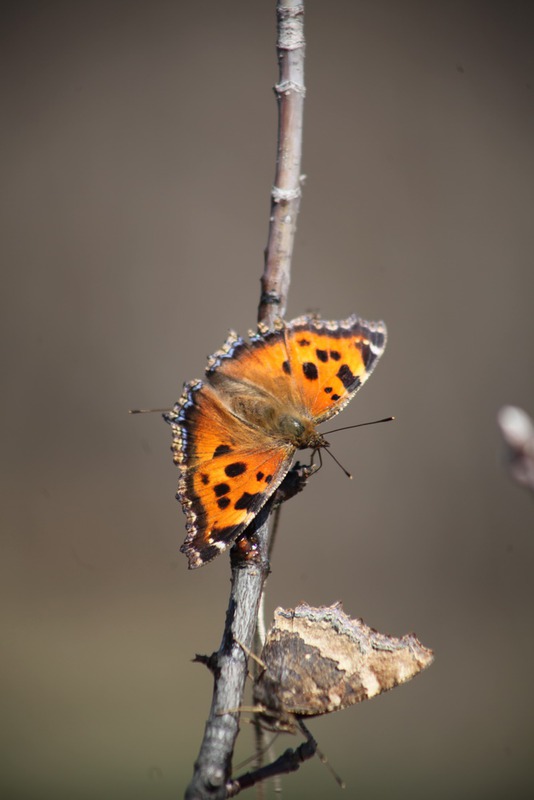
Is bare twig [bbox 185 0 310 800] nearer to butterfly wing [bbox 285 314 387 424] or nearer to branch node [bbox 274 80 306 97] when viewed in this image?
branch node [bbox 274 80 306 97]

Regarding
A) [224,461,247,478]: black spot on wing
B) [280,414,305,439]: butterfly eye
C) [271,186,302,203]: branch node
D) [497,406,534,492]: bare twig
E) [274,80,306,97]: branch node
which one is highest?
[274,80,306,97]: branch node

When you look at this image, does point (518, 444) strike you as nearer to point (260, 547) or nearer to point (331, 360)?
point (260, 547)

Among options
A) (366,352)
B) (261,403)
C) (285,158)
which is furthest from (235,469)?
(285,158)

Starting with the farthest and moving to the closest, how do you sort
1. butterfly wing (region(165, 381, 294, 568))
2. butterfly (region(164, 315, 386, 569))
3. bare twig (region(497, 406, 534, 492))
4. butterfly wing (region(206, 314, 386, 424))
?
butterfly wing (region(206, 314, 386, 424))
butterfly (region(164, 315, 386, 569))
butterfly wing (region(165, 381, 294, 568))
bare twig (region(497, 406, 534, 492))

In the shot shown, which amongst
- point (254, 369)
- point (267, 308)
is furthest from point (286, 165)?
point (254, 369)

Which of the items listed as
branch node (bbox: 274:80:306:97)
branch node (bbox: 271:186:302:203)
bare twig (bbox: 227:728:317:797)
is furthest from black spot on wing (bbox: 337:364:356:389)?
bare twig (bbox: 227:728:317:797)

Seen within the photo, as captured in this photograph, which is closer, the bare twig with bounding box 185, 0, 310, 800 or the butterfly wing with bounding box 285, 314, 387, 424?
the bare twig with bounding box 185, 0, 310, 800
